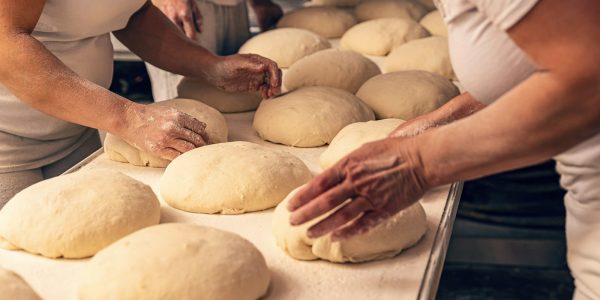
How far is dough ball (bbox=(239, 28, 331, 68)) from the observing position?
9.75 feet

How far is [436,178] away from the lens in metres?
1.18

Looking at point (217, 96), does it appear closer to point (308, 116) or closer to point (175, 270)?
point (308, 116)

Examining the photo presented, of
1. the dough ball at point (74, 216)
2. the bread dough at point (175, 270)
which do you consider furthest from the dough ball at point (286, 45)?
the bread dough at point (175, 270)

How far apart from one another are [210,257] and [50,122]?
1.07 metres

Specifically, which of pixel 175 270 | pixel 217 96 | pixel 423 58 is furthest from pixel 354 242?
pixel 423 58

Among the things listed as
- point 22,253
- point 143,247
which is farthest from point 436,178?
point 22,253

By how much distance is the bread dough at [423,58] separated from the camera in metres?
2.80

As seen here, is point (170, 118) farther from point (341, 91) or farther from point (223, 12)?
point (223, 12)

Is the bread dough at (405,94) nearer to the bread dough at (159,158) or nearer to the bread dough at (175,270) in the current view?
the bread dough at (159,158)

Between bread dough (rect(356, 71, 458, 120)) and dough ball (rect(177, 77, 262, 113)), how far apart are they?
387 millimetres

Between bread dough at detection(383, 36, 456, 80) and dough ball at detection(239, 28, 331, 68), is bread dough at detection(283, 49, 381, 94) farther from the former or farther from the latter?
dough ball at detection(239, 28, 331, 68)

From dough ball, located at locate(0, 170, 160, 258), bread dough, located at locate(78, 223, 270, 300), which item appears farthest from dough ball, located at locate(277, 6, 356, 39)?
bread dough, located at locate(78, 223, 270, 300)

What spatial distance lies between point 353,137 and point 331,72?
2.12 ft

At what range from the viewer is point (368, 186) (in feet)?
3.99
